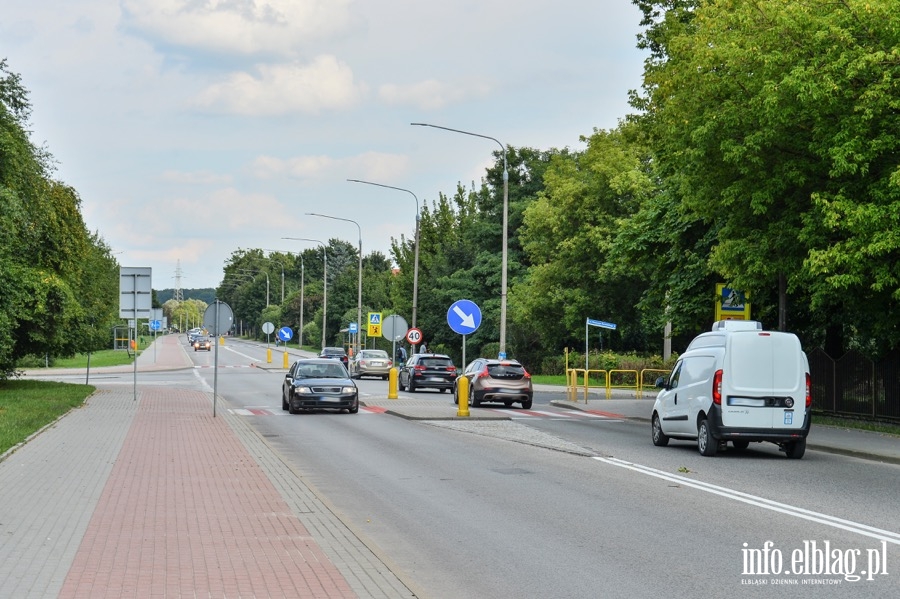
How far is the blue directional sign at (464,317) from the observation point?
2606 cm

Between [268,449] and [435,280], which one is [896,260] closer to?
[268,449]

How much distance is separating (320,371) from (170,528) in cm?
2044

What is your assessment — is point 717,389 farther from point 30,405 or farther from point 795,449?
point 30,405

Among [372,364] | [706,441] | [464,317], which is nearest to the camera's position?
[706,441]

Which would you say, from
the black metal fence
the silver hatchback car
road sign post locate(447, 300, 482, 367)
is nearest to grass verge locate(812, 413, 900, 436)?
the black metal fence

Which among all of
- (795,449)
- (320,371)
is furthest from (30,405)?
(795,449)

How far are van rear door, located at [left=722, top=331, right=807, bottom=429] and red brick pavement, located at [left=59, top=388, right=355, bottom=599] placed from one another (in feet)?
25.4

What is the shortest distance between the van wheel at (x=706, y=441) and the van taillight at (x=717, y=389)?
490 millimetres

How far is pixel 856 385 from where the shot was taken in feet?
90.4

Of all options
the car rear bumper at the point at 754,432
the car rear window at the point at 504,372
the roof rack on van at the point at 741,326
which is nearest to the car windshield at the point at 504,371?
the car rear window at the point at 504,372

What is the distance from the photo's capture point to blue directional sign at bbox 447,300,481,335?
26.1 metres

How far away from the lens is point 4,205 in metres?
27.5

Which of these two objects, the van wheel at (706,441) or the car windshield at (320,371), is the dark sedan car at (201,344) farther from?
the van wheel at (706,441)

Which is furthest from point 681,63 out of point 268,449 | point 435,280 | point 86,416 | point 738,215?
point 435,280
